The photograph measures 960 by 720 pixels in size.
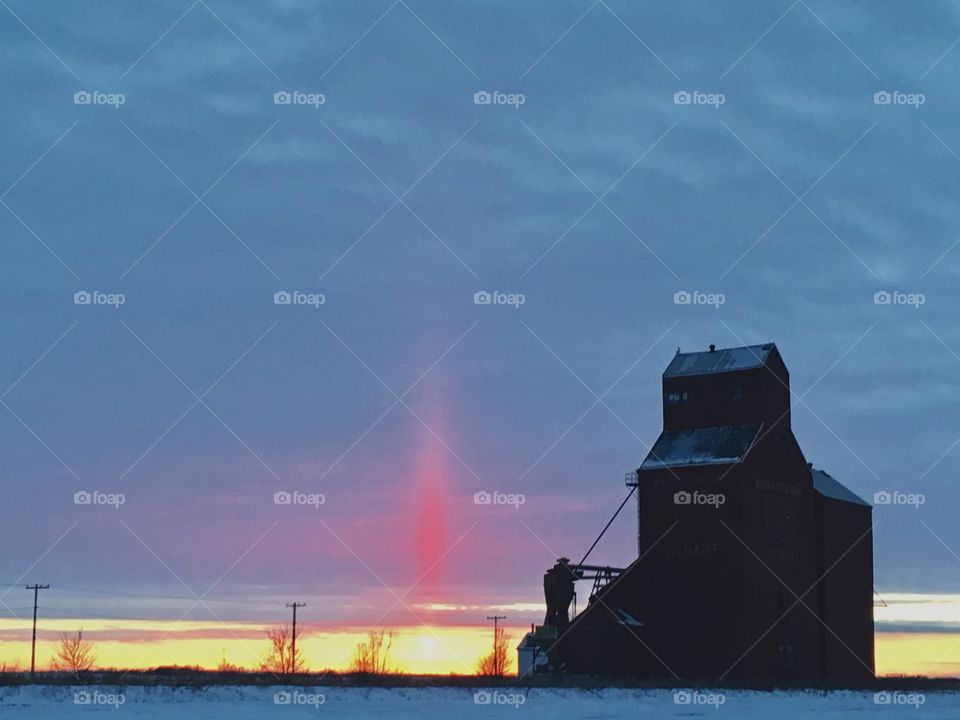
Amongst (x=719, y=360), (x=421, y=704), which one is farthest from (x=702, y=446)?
(x=421, y=704)

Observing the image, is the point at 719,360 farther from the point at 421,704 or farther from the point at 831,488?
the point at 421,704

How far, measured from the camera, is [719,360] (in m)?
79.4

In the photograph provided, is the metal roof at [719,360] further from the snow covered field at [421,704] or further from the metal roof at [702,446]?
the snow covered field at [421,704]

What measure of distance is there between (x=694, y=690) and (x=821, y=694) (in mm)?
6732

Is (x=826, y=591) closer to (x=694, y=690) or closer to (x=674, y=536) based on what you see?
(x=674, y=536)

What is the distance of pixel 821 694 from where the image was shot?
62.8m

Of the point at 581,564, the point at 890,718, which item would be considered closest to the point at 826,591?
the point at 581,564

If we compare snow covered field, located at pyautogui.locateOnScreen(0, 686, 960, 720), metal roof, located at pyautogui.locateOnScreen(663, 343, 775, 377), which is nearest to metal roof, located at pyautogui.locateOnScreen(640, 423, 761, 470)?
metal roof, located at pyautogui.locateOnScreen(663, 343, 775, 377)

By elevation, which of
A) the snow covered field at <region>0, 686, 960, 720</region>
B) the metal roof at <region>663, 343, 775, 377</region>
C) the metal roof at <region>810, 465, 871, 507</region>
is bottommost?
the snow covered field at <region>0, 686, 960, 720</region>

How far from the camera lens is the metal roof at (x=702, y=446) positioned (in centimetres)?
7594

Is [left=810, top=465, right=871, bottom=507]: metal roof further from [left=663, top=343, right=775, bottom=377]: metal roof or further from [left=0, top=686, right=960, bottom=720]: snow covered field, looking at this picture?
[left=0, top=686, right=960, bottom=720]: snow covered field

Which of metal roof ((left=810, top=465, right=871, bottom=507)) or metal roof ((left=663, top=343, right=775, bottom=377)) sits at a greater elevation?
metal roof ((left=663, top=343, right=775, bottom=377))

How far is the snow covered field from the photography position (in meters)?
40.3

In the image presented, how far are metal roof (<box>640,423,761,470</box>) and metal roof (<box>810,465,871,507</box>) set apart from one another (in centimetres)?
804
